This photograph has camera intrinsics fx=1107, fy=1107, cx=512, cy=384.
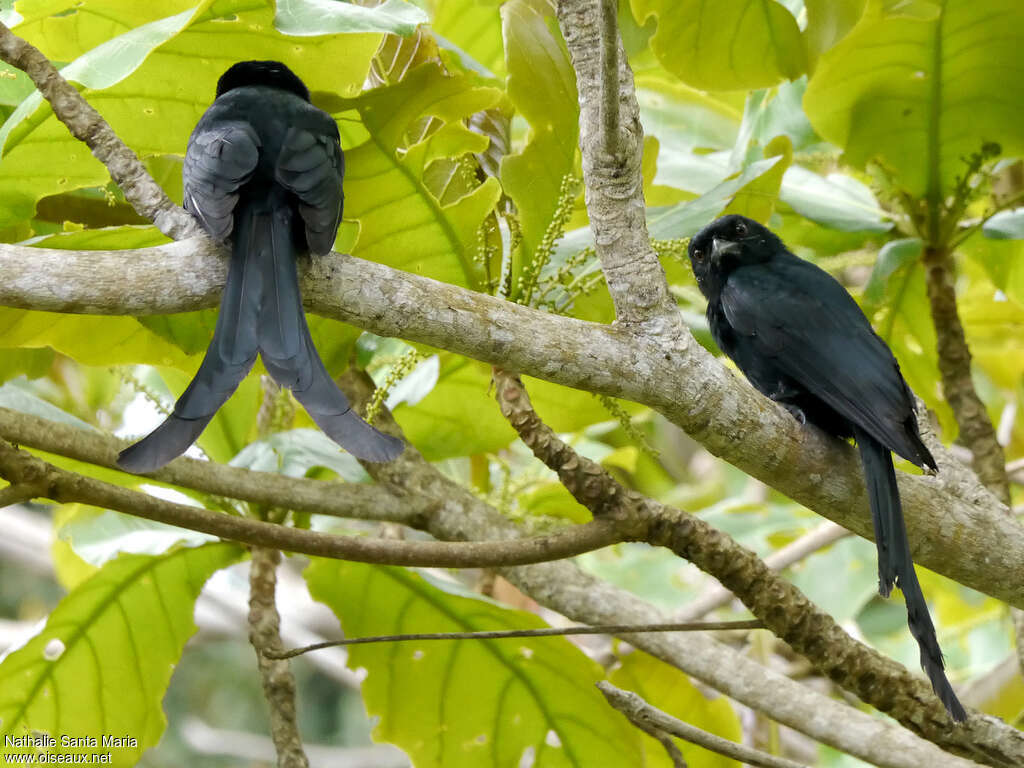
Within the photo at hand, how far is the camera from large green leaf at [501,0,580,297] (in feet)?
5.76

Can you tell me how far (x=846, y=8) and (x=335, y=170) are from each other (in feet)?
3.64

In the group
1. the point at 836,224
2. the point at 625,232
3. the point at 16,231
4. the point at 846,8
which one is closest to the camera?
the point at 625,232

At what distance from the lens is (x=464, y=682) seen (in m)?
2.17

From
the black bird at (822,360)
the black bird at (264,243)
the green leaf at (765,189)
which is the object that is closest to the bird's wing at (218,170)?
the black bird at (264,243)

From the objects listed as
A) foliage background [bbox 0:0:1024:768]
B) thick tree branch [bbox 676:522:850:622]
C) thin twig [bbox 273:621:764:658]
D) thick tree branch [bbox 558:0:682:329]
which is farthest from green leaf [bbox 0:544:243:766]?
thick tree branch [bbox 676:522:850:622]

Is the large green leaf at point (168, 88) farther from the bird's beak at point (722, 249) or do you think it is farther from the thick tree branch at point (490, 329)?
the bird's beak at point (722, 249)

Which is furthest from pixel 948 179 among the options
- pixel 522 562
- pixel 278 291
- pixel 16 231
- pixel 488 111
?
pixel 16 231

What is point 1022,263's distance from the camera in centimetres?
262

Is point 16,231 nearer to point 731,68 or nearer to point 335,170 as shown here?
point 335,170

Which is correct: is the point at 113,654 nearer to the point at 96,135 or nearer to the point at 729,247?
the point at 96,135

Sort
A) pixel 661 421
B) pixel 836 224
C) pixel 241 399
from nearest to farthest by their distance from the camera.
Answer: pixel 241 399, pixel 836 224, pixel 661 421

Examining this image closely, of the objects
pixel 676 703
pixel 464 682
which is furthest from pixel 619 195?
pixel 676 703

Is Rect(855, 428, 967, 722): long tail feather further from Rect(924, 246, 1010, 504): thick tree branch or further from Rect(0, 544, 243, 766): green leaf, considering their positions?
Rect(0, 544, 243, 766): green leaf

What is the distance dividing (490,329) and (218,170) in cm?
44
